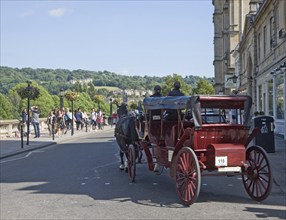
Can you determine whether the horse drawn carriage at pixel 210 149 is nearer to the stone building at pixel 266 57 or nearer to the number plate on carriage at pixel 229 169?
the number plate on carriage at pixel 229 169

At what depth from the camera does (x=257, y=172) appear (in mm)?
9352

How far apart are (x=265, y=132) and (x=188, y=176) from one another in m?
9.11

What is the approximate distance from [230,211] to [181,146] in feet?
5.31

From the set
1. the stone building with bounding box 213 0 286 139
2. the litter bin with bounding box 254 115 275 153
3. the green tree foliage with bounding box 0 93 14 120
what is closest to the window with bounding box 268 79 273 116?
the stone building with bounding box 213 0 286 139

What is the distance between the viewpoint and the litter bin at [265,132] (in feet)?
56.8

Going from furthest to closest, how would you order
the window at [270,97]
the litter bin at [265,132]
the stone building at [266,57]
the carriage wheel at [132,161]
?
1. the window at [270,97]
2. the stone building at [266,57]
3. the litter bin at [265,132]
4. the carriage wheel at [132,161]

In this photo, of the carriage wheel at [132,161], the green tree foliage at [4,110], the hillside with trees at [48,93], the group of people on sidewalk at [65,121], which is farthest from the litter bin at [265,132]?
the green tree foliage at [4,110]

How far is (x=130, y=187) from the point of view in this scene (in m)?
11.1

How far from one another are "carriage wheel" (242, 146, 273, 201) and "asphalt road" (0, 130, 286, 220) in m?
0.17

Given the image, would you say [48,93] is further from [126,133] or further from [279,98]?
[126,133]

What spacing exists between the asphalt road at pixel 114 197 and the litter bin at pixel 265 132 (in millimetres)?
4924

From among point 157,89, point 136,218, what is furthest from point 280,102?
point 136,218

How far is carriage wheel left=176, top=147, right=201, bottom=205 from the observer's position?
8680 mm

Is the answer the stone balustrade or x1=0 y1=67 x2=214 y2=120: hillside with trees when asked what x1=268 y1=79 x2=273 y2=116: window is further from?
the stone balustrade
